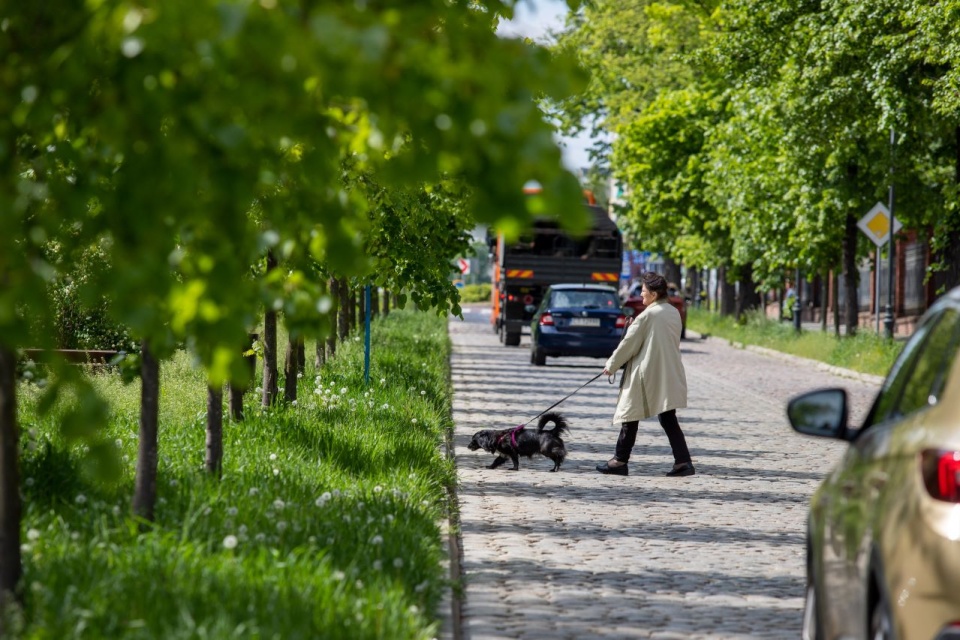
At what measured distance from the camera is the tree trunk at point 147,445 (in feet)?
24.0

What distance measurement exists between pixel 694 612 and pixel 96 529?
2726 millimetres

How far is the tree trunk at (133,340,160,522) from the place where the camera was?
7324mm

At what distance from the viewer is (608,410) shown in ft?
68.9

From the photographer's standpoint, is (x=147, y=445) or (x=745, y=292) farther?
(x=745, y=292)

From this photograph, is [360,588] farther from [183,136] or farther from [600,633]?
[183,136]

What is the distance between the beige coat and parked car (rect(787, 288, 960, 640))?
24.7ft

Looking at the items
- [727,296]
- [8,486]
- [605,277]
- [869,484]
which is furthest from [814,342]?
[869,484]

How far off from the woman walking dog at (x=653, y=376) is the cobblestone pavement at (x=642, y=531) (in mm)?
249

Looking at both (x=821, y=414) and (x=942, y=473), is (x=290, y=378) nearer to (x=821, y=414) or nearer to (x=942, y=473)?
(x=821, y=414)

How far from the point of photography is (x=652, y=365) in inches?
528

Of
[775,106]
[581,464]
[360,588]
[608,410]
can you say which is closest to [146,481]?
[360,588]

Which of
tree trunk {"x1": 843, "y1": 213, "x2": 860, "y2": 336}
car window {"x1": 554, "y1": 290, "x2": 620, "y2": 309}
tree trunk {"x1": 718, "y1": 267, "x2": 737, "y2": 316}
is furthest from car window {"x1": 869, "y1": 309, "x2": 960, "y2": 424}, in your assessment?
tree trunk {"x1": 718, "y1": 267, "x2": 737, "y2": 316}

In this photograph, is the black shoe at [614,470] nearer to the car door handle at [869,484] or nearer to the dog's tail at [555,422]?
the dog's tail at [555,422]

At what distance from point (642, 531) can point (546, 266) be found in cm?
3068
